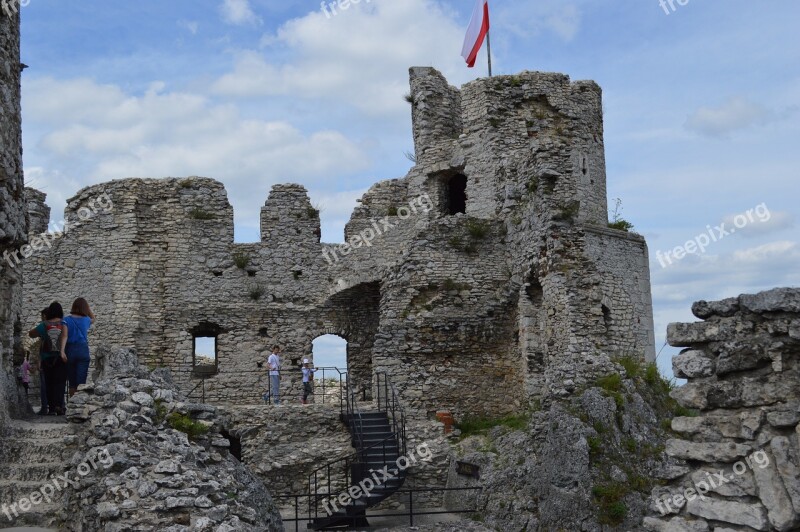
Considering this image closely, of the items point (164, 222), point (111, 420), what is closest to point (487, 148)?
point (164, 222)

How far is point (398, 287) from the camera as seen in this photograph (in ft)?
66.0

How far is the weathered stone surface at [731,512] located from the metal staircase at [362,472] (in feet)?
30.1

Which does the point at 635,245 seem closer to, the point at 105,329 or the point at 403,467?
the point at 403,467

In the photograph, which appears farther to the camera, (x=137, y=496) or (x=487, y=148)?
(x=487, y=148)

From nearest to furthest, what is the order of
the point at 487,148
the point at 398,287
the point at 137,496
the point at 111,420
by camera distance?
the point at 137,496 → the point at 111,420 → the point at 398,287 → the point at 487,148

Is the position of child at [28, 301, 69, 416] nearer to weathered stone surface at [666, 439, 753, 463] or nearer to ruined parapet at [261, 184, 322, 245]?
weathered stone surface at [666, 439, 753, 463]

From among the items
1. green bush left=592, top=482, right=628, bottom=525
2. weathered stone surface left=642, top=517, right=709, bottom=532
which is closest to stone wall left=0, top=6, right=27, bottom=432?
weathered stone surface left=642, top=517, right=709, bottom=532

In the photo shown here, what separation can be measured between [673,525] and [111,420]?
5599mm

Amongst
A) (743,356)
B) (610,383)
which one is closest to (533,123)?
(610,383)

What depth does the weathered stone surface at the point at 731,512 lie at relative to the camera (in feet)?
20.2

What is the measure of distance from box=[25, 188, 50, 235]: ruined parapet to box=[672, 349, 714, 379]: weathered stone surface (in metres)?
20.5

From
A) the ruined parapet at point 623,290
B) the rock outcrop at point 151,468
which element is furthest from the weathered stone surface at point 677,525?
the ruined parapet at point 623,290

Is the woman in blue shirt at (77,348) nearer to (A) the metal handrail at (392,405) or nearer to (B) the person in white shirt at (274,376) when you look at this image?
(A) the metal handrail at (392,405)

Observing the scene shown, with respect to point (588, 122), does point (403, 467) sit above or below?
below
